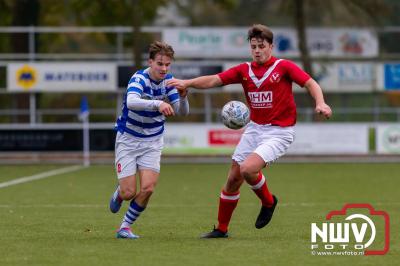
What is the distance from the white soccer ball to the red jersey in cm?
10

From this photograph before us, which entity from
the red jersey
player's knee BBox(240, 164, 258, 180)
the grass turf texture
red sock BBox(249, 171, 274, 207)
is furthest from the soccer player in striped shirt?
red sock BBox(249, 171, 274, 207)

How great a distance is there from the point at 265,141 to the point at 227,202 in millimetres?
784

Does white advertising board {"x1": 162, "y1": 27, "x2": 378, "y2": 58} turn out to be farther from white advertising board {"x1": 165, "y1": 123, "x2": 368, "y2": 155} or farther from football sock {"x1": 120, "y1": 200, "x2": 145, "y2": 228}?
football sock {"x1": 120, "y1": 200, "x2": 145, "y2": 228}

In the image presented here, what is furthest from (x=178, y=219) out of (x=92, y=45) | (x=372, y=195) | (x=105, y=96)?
(x=92, y=45)

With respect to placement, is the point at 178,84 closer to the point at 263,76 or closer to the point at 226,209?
the point at 263,76

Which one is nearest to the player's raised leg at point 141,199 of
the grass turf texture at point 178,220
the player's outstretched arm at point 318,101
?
the grass turf texture at point 178,220

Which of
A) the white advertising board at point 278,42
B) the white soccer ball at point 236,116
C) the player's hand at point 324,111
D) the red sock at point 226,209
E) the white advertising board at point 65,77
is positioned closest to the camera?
the player's hand at point 324,111

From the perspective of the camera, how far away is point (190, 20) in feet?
192

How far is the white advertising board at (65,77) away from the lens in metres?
35.0

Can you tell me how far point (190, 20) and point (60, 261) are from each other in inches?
1966

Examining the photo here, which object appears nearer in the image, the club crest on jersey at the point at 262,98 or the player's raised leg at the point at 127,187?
the club crest on jersey at the point at 262,98

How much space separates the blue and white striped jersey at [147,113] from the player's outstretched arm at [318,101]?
135cm

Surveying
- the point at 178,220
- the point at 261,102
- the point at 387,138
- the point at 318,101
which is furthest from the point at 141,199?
the point at 387,138

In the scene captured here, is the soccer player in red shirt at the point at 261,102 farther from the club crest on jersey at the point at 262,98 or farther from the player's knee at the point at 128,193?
the player's knee at the point at 128,193
